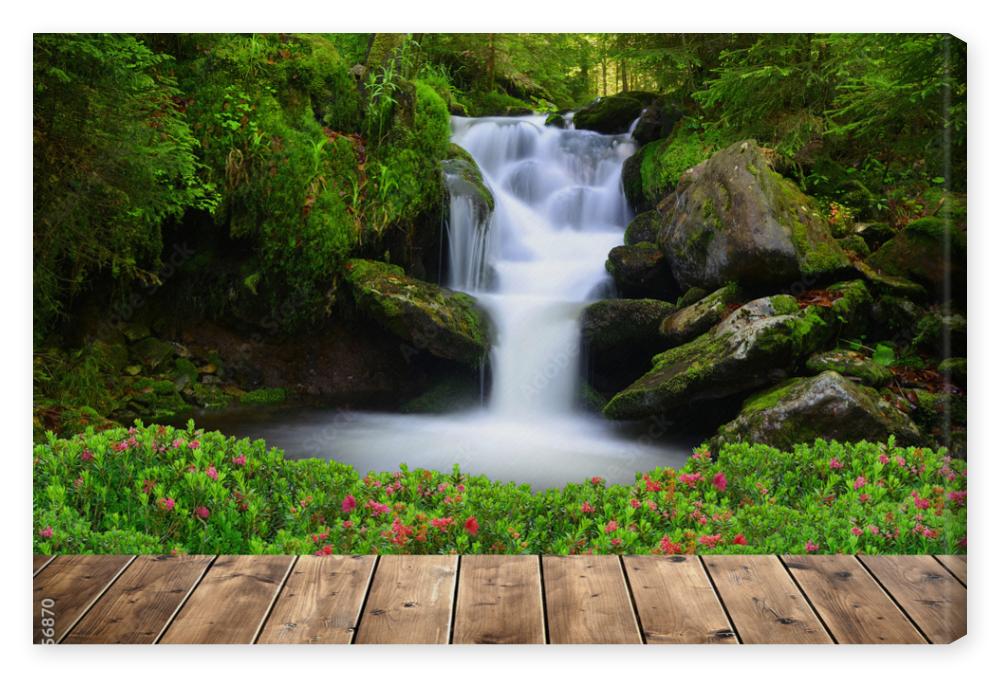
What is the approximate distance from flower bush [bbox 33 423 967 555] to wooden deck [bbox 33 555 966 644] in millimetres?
101

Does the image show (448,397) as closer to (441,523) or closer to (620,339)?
(620,339)

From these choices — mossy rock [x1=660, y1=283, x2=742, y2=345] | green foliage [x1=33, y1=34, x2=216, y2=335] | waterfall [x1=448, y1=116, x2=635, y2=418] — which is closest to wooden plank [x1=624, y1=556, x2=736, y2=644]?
waterfall [x1=448, y1=116, x2=635, y2=418]

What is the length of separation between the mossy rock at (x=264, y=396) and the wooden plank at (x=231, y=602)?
4.25 ft

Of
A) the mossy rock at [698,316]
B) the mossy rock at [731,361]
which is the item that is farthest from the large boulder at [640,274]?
the mossy rock at [731,361]

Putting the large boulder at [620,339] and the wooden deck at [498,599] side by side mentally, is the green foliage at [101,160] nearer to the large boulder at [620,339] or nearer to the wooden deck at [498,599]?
the wooden deck at [498,599]

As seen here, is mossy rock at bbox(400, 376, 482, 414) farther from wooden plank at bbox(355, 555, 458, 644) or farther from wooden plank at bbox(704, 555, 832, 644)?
wooden plank at bbox(704, 555, 832, 644)

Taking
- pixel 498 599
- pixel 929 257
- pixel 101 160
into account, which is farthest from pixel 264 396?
pixel 929 257

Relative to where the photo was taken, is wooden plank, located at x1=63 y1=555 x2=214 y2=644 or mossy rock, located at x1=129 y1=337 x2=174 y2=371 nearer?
wooden plank, located at x1=63 y1=555 x2=214 y2=644

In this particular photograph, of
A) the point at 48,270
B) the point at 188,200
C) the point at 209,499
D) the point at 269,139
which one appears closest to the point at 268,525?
the point at 209,499

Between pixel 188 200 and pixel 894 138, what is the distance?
3513 millimetres

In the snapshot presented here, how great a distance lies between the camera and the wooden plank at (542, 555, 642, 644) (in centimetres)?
243

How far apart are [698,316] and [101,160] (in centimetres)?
327

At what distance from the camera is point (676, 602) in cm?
258

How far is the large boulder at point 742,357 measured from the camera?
434 cm
